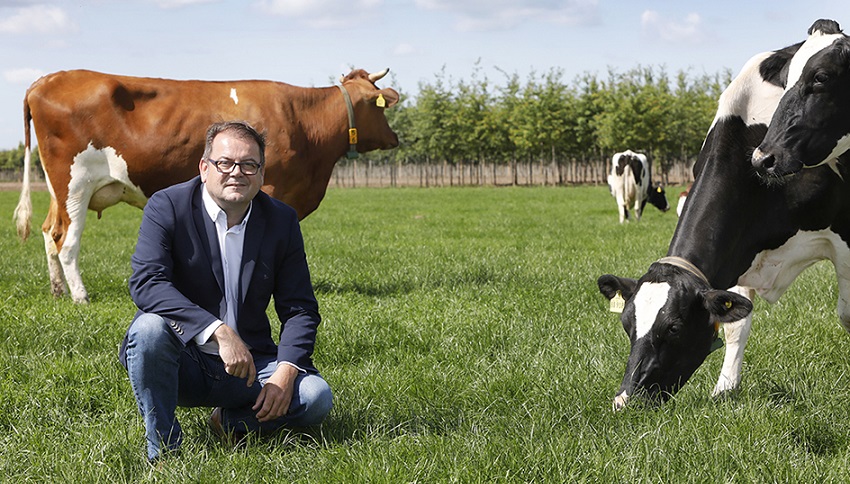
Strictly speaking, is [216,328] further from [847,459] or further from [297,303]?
[847,459]

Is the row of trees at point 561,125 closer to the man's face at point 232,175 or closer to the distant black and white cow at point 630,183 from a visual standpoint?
the distant black and white cow at point 630,183

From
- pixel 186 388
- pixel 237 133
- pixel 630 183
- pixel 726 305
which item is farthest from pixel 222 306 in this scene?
pixel 630 183

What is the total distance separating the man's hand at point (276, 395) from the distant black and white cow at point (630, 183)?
14692 mm

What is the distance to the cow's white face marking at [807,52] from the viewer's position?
3.94 m

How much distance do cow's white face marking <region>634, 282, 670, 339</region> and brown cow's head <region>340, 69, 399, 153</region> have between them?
16.9ft

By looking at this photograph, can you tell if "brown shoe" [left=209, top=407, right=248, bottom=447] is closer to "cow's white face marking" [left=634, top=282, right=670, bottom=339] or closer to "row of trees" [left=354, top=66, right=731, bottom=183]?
"cow's white face marking" [left=634, top=282, right=670, bottom=339]

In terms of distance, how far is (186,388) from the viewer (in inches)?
137

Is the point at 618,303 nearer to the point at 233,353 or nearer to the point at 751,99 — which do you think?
the point at 751,99

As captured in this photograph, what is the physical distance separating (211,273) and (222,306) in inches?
5.8

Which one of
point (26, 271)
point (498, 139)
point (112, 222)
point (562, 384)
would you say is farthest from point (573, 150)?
point (562, 384)

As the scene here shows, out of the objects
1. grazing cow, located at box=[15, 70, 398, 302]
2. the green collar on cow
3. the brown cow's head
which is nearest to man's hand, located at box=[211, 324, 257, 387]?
grazing cow, located at box=[15, 70, 398, 302]

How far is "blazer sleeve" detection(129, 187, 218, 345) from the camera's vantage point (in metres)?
3.31

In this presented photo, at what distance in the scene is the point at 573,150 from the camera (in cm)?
5650

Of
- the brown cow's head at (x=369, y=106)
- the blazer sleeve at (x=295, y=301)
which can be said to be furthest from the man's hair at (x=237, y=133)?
the brown cow's head at (x=369, y=106)
